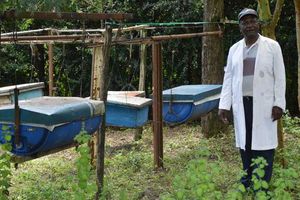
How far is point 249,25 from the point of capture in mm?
4059

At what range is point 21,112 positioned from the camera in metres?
3.86

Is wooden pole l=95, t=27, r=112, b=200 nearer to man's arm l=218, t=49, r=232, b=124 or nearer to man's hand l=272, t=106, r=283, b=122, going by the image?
man's arm l=218, t=49, r=232, b=124

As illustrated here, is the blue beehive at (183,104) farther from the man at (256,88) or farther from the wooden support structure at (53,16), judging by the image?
the wooden support structure at (53,16)

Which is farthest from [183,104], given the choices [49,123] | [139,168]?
[49,123]

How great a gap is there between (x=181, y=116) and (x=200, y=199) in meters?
3.24

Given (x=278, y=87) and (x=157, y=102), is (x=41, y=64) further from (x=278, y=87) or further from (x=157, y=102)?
(x=278, y=87)

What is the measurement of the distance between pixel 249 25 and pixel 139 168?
8.60ft

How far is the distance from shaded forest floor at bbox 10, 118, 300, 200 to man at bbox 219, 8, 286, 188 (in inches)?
11.1

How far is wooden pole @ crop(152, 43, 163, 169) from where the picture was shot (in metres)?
5.87

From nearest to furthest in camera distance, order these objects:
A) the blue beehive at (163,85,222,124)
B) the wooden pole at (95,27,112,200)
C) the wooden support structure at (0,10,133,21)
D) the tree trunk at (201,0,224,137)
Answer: the wooden support structure at (0,10,133,21) < the wooden pole at (95,27,112,200) < the blue beehive at (163,85,222,124) < the tree trunk at (201,0,224,137)

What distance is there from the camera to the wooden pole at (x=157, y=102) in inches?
231

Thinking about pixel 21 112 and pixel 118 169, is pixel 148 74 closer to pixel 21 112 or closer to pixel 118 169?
pixel 118 169

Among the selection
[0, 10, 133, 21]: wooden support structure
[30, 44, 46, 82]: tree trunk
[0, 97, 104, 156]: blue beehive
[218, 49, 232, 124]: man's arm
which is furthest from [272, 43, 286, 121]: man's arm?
[30, 44, 46, 82]: tree trunk

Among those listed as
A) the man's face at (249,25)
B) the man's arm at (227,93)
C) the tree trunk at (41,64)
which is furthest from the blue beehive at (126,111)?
the tree trunk at (41,64)
